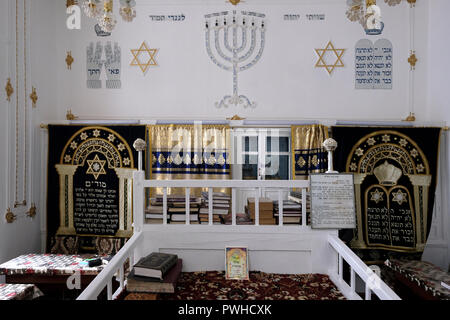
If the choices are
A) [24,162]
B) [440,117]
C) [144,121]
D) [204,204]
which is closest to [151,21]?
[144,121]

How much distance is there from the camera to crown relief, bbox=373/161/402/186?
3.17 metres

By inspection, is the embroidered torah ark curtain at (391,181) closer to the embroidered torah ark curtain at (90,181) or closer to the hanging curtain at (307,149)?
the hanging curtain at (307,149)

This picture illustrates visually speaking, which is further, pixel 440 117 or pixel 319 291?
pixel 440 117

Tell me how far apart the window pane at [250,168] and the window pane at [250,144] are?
0.31 ft

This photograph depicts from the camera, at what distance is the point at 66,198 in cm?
332

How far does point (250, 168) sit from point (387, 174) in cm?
166

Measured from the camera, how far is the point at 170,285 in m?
1.54

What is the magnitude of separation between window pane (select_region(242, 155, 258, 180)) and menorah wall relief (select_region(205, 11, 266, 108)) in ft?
2.33

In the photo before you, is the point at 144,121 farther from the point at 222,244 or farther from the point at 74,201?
the point at 222,244

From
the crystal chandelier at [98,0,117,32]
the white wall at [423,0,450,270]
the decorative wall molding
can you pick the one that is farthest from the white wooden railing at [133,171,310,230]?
the white wall at [423,0,450,270]

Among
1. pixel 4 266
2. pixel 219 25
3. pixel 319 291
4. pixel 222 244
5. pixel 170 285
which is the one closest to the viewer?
pixel 170 285

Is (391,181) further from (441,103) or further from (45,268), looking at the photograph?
(45,268)

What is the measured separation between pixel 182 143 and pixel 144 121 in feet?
1.92

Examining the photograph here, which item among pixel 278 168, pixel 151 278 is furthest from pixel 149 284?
pixel 278 168
